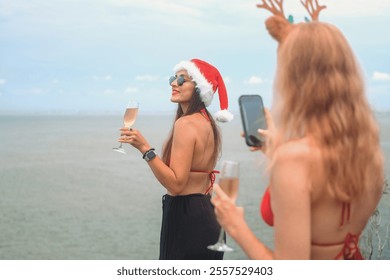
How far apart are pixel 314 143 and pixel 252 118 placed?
0.32 meters

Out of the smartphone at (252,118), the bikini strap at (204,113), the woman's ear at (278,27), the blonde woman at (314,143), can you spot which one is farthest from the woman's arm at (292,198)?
the bikini strap at (204,113)

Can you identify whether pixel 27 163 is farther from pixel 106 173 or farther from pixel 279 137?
pixel 279 137

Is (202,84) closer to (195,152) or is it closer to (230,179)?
(195,152)

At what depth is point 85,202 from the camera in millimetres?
38594

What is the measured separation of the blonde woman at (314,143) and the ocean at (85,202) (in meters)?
A: 0.12

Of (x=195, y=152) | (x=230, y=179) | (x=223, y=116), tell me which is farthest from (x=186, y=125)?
(x=230, y=179)

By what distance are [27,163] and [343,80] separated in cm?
4355

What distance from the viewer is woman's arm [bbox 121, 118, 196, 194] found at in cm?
316

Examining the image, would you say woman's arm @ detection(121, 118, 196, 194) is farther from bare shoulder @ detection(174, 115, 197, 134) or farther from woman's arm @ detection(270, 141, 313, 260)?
woman's arm @ detection(270, 141, 313, 260)

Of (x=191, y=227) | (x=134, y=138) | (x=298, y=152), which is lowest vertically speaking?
(x=191, y=227)

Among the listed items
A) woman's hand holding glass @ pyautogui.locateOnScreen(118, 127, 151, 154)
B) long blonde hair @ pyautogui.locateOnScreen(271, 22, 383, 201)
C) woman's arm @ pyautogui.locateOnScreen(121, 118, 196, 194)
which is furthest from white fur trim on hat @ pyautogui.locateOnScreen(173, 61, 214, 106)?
long blonde hair @ pyautogui.locateOnScreen(271, 22, 383, 201)

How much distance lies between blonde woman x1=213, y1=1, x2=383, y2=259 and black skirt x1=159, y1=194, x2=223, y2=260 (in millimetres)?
1432

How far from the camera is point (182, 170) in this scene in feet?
10.4

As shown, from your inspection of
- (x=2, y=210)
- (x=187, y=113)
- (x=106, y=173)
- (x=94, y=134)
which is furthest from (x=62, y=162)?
(x=187, y=113)
